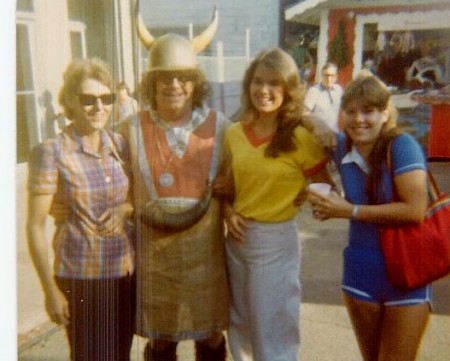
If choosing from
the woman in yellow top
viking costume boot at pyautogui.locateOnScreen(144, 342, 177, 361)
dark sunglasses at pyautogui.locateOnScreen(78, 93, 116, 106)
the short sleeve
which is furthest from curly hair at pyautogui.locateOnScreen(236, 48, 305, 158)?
viking costume boot at pyautogui.locateOnScreen(144, 342, 177, 361)

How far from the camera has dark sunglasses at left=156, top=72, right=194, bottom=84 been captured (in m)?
0.95

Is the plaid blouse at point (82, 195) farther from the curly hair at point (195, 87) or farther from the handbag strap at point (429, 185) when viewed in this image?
the handbag strap at point (429, 185)

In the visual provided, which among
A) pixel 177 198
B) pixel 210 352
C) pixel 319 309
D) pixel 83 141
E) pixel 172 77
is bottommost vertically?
pixel 210 352

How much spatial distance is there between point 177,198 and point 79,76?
0.93ft

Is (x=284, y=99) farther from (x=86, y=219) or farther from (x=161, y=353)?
(x=161, y=353)

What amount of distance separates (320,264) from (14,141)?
592mm

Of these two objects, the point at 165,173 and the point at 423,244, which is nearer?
the point at 423,244

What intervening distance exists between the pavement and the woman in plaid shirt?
39 mm

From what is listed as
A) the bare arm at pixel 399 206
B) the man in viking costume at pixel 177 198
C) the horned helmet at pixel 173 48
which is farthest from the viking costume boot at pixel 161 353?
the horned helmet at pixel 173 48

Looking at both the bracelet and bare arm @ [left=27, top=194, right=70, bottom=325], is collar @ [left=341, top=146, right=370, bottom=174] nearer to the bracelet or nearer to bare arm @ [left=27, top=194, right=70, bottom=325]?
the bracelet

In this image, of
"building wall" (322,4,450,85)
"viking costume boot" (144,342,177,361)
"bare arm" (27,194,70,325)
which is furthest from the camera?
→ "viking costume boot" (144,342,177,361)

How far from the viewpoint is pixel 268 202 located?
3.24 feet

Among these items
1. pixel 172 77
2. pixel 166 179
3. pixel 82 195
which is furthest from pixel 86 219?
pixel 172 77
